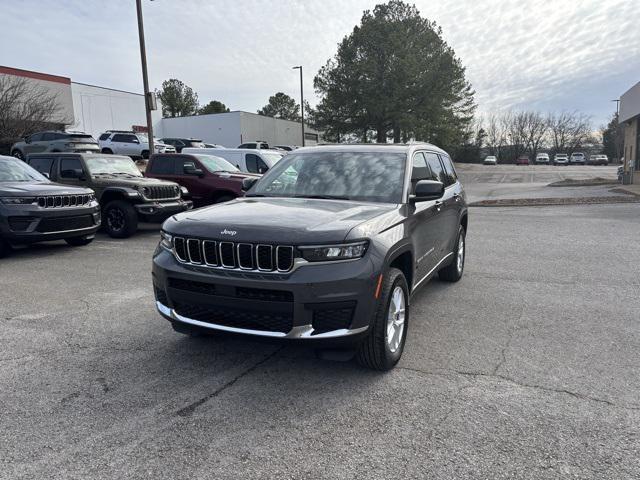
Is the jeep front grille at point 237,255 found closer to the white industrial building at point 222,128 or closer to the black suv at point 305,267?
the black suv at point 305,267

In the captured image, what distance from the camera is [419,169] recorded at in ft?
16.1

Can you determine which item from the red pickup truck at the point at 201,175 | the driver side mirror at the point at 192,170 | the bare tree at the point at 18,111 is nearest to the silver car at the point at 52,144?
the bare tree at the point at 18,111

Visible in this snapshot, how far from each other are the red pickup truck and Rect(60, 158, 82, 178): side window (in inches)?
92.0

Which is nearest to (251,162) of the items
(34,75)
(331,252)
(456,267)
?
(456,267)

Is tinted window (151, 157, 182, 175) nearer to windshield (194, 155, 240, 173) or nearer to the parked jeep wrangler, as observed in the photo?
windshield (194, 155, 240, 173)

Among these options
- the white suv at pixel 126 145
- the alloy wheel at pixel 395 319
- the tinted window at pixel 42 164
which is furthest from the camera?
the white suv at pixel 126 145

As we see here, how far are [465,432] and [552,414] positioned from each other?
2.12ft

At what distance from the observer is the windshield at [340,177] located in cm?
439

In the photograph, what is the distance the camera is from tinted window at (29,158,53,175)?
36.1 ft

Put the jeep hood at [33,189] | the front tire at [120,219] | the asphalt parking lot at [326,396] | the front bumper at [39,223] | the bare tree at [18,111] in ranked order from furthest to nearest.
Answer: the bare tree at [18,111] < the front tire at [120,219] < the jeep hood at [33,189] < the front bumper at [39,223] < the asphalt parking lot at [326,396]

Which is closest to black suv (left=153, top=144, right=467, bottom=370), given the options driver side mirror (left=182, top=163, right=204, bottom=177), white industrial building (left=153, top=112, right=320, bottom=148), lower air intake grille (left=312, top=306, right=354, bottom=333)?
lower air intake grille (left=312, top=306, right=354, bottom=333)

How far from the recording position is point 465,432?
290 cm

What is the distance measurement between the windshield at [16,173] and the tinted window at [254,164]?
259 inches

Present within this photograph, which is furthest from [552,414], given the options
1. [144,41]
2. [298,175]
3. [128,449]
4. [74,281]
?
[144,41]
